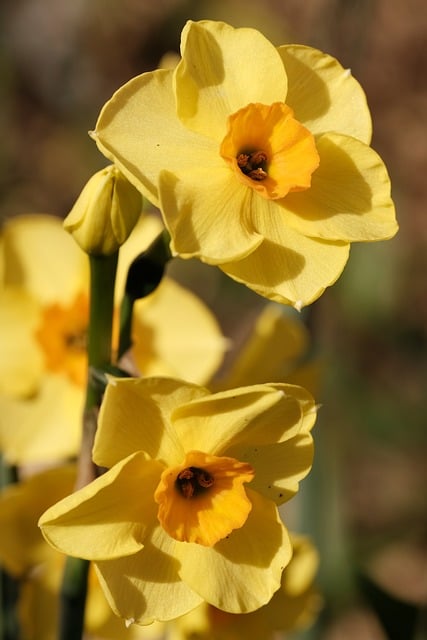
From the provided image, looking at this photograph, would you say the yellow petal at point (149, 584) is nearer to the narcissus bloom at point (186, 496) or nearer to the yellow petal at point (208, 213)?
the narcissus bloom at point (186, 496)

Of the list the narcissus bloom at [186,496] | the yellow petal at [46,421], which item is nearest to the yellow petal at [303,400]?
the narcissus bloom at [186,496]

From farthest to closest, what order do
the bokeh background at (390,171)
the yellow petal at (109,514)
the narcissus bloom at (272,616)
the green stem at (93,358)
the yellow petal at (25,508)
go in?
the bokeh background at (390,171)
the narcissus bloom at (272,616)
the yellow petal at (25,508)
the green stem at (93,358)
the yellow petal at (109,514)

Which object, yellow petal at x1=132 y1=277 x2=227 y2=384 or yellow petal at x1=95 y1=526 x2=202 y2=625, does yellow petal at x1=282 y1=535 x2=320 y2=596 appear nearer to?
yellow petal at x1=132 y1=277 x2=227 y2=384

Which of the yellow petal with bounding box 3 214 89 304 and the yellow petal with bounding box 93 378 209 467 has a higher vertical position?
the yellow petal with bounding box 93 378 209 467

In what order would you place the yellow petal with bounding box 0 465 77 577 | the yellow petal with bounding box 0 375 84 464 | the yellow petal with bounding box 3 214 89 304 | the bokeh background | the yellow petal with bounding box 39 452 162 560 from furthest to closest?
1. the bokeh background
2. the yellow petal with bounding box 3 214 89 304
3. the yellow petal with bounding box 0 375 84 464
4. the yellow petal with bounding box 0 465 77 577
5. the yellow petal with bounding box 39 452 162 560

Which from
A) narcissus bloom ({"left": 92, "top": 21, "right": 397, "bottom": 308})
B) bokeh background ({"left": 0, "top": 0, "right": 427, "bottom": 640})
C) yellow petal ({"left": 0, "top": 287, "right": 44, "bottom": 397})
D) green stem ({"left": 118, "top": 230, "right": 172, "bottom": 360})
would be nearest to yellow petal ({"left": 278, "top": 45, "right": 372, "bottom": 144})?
narcissus bloom ({"left": 92, "top": 21, "right": 397, "bottom": 308})

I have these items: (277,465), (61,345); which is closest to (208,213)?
(277,465)

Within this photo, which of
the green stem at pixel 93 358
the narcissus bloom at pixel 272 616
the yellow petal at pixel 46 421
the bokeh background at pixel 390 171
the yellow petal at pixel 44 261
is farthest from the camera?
the bokeh background at pixel 390 171

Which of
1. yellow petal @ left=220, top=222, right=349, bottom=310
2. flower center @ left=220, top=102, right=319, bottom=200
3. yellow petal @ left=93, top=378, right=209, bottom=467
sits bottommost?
yellow petal @ left=93, top=378, right=209, bottom=467
